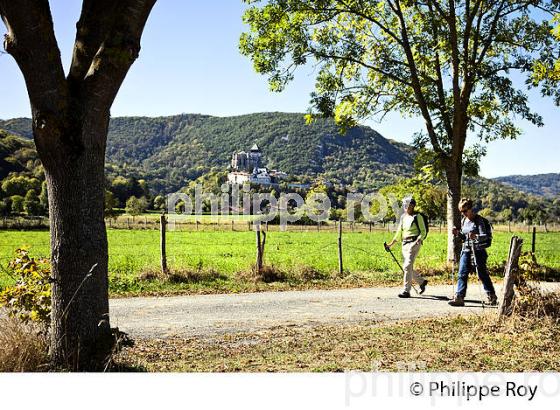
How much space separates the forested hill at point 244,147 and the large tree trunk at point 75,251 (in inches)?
2194

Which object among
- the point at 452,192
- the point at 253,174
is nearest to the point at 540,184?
the point at 253,174

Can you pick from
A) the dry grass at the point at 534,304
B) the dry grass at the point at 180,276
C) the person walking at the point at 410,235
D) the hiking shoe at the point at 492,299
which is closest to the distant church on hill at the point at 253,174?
the dry grass at the point at 180,276

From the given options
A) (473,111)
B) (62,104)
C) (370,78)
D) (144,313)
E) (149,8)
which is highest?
(370,78)

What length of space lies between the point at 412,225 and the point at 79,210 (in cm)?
817

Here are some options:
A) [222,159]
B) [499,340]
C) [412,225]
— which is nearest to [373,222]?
[222,159]

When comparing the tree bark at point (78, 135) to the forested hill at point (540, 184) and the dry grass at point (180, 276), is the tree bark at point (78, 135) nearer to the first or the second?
the dry grass at point (180, 276)

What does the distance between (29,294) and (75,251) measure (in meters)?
0.99

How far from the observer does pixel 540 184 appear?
64.2 m

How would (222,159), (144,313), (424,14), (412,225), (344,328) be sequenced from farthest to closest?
(222,159) → (424,14) → (412,225) → (144,313) → (344,328)

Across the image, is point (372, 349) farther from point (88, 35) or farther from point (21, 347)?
point (88, 35)

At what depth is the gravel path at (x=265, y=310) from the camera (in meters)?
9.06

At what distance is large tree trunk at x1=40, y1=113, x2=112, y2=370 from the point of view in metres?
5.64
